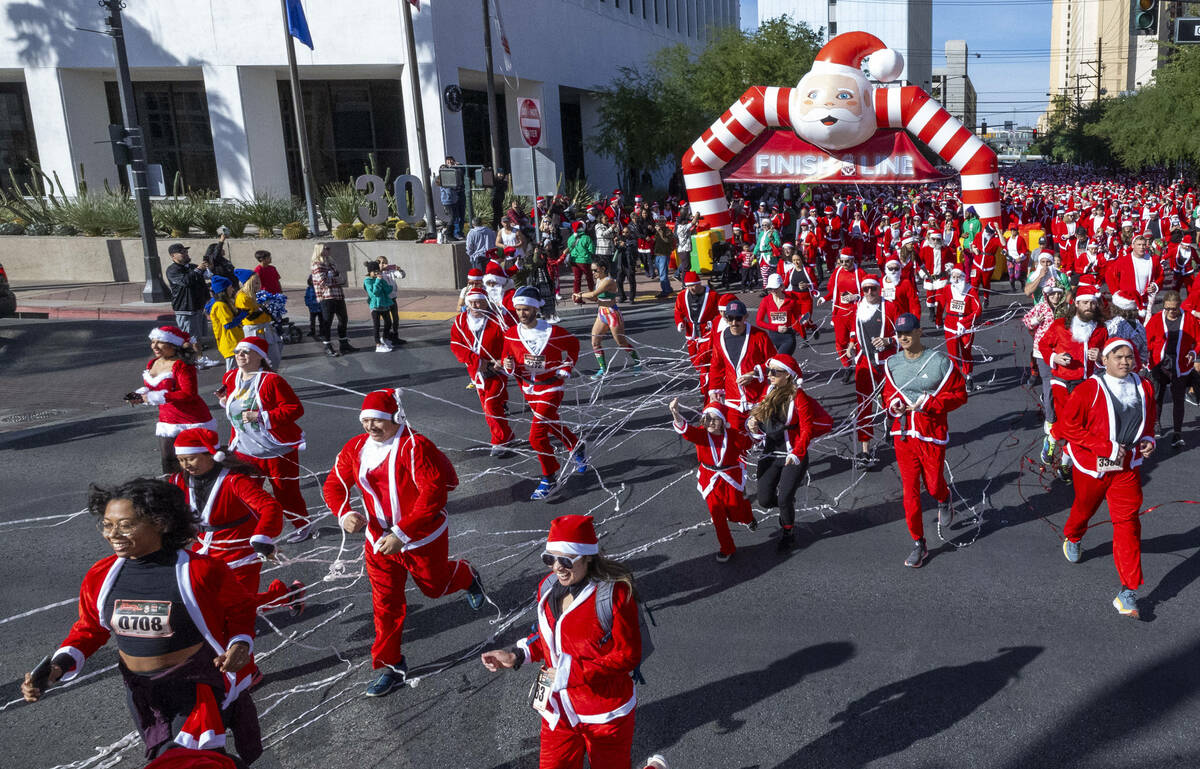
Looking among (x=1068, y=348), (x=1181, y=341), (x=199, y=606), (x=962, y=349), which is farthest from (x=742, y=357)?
(x=199, y=606)

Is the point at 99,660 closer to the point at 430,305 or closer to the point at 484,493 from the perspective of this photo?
the point at 484,493

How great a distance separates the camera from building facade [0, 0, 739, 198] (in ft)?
92.9

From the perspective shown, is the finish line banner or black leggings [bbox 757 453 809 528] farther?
the finish line banner

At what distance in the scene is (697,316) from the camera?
1081cm

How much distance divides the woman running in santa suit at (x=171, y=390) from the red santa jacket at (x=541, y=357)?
2614mm

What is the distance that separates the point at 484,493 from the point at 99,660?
338 cm

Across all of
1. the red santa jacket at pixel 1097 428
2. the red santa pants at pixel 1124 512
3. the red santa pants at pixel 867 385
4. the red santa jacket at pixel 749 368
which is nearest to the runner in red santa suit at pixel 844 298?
the red santa pants at pixel 867 385

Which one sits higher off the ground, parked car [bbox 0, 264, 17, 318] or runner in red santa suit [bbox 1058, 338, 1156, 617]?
parked car [bbox 0, 264, 17, 318]

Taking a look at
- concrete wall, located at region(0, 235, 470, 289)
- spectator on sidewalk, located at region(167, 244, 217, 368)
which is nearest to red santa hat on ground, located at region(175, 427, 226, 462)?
spectator on sidewalk, located at region(167, 244, 217, 368)

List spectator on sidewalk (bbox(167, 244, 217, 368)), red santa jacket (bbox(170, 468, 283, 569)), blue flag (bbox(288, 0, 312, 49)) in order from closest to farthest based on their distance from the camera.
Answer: red santa jacket (bbox(170, 468, 283, 569)) → spectator on sidewalk (bbox(167, 244, 217, 368)) → blue flag (bbox(288, 0, 312, 49))

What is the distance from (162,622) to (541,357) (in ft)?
15.8

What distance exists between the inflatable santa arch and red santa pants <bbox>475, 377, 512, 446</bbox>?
590 centimetres

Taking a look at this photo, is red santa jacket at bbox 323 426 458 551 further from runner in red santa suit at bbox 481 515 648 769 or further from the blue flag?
the blue flag

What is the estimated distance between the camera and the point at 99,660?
5.63 m
